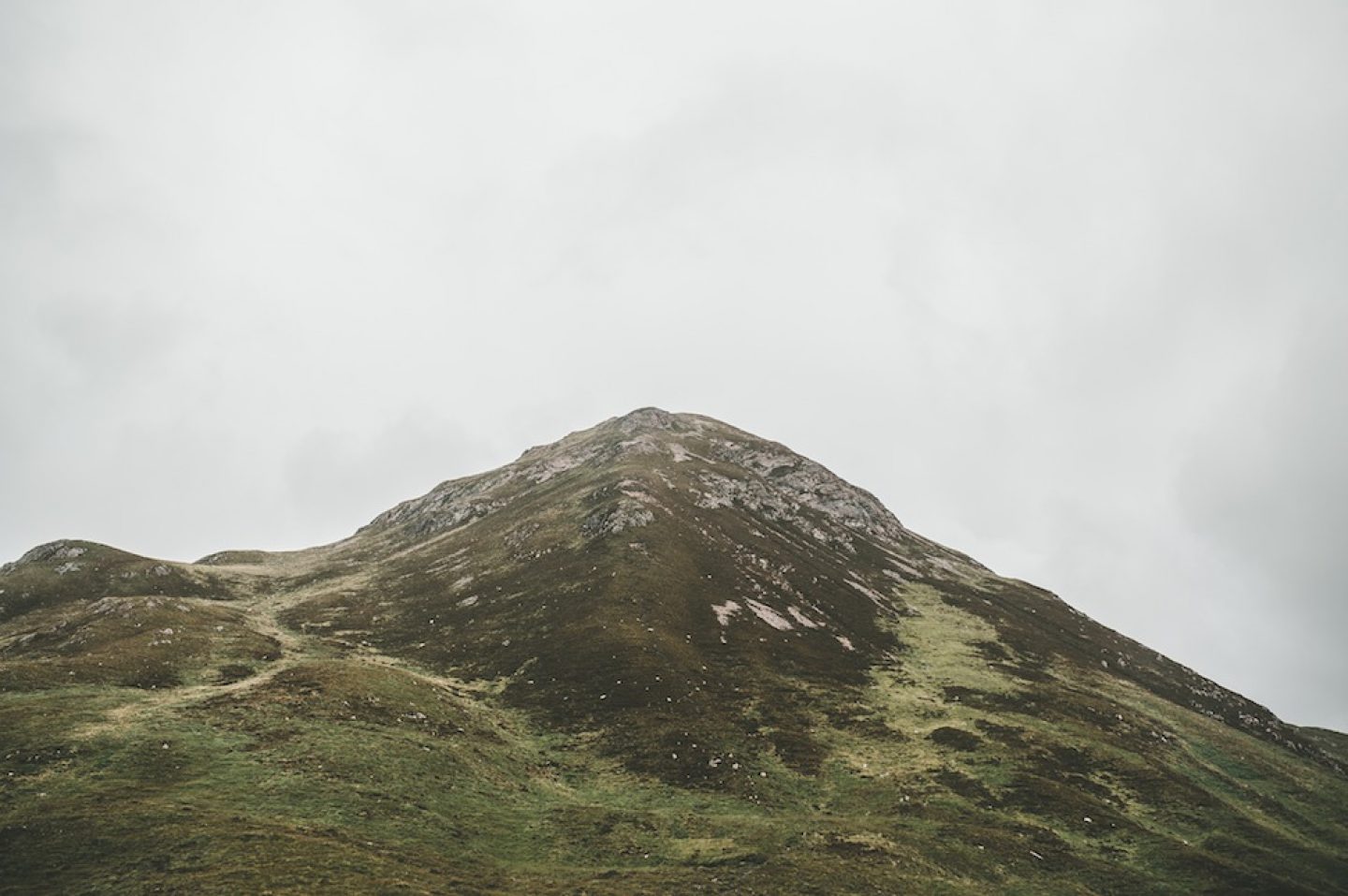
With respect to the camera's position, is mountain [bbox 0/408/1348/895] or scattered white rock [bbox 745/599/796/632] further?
scattered white rock [bbox 745/599/796/632]

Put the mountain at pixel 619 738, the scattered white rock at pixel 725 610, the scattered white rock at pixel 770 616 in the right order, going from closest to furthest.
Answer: the mountain at pixel 619 738 < the scattered white rock at pixel 725 610 < the scattered white rock at pixel 770 616

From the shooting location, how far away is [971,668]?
8231 cm

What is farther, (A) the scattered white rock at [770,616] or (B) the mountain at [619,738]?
(A) the scattered white rock at [770,616]

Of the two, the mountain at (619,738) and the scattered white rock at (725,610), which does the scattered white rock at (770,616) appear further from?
the scattered white rock at (725,610)

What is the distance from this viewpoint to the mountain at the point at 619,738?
32438 mm

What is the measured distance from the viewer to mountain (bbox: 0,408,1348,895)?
32.4 meters

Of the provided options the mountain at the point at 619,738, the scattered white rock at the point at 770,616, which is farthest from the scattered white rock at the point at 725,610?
the scattered white rock at the point at 770,616

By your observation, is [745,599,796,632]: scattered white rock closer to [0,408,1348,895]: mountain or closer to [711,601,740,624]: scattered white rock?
[0,408,1348,895]: mountain

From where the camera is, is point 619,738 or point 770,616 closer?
point 619,738

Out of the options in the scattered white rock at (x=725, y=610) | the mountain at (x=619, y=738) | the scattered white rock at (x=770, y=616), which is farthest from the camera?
the scattered white rock at (x=770, y=616)

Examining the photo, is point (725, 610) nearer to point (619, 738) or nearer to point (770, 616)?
point (770, 616)

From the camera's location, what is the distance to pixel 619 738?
178 feet

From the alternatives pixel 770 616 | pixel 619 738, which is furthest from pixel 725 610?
pixel 619 738

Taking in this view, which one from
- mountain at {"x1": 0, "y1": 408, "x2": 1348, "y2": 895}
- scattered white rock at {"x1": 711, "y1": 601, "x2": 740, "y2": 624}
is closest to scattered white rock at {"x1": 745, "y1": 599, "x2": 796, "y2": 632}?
mountain at {"x1": 0, "y1": 408, "x2": 1348, "y2": 895}
